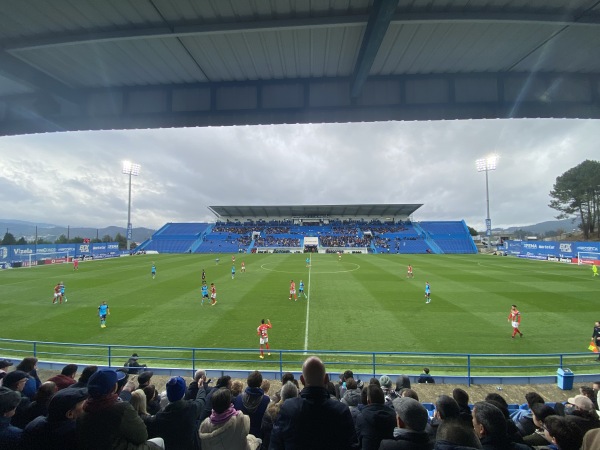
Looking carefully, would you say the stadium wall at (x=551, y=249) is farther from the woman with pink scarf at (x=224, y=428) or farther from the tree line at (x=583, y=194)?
the woman with pink scarf at (x=224, y=428)

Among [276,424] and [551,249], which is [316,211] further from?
[276,424]

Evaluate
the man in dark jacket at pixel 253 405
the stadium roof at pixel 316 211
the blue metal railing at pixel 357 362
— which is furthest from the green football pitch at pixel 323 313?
the stadium roof at pixel 316 211

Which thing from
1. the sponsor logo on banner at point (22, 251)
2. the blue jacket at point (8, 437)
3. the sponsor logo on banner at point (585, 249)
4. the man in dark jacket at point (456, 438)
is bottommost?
the blue jacket at point (8, 437)

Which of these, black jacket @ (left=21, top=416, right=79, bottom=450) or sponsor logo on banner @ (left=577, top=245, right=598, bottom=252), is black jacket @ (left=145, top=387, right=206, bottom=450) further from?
sponsor logo on banner @ (left=577, top=245, right=598, bottom=252)

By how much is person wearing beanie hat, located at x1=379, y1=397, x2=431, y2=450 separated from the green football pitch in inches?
390

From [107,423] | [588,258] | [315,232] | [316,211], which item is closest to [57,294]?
[107,423]

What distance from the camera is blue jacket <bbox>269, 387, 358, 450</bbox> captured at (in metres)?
2.11

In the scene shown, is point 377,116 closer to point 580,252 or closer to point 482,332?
point 482,332

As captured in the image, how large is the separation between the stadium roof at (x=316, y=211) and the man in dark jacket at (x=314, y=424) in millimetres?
82508

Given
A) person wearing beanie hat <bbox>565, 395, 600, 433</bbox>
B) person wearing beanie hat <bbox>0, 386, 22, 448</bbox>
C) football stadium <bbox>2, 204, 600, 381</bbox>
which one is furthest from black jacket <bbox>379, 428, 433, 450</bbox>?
football stadium <bbox>2, 204, 600, 381</bbox>

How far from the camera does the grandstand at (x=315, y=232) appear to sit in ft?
234

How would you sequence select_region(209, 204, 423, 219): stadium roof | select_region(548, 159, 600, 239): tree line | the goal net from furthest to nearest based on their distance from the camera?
select_region(209, 204, 423, 219): stadium roof → select_region(548, 159, 600, 239): tree line → the goal net

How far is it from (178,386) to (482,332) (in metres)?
15.1

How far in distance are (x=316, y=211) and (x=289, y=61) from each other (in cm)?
8321
